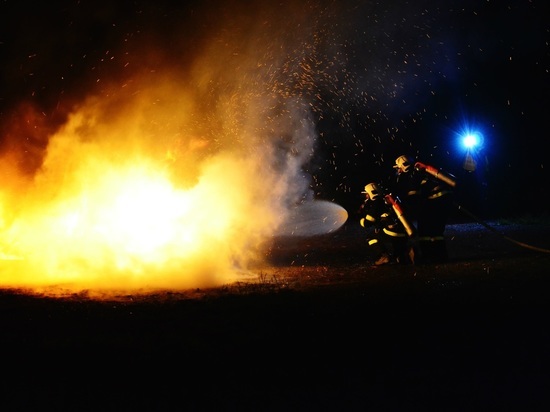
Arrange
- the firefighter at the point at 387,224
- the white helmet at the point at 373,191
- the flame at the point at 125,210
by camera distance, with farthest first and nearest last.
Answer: the white helmet at the point at 373,191
the firefighter at the point at 387,224
the flame at the point at 125,210

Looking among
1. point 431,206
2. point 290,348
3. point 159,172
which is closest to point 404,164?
point 431,206

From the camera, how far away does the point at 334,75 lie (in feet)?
44.0

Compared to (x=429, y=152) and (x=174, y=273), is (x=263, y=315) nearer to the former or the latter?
(x=174, y=273)

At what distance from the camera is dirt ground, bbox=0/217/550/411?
395cm

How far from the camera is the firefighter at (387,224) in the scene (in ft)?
33.6

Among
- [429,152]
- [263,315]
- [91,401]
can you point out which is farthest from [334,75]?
[429,152]

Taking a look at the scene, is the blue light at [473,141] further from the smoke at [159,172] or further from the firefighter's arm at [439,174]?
the firefighter's arm at [439,174]

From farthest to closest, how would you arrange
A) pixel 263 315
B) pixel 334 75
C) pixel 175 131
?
pixel 334 75
pixel 175 131
pixel 263 315

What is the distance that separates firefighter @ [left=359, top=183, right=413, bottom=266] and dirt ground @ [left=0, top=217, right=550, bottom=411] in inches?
75.0

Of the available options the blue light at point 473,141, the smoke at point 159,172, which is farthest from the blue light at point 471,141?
the smoke at point 159,172

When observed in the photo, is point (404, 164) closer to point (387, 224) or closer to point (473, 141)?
point (387, 224)

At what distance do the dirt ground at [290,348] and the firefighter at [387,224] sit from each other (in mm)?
1904

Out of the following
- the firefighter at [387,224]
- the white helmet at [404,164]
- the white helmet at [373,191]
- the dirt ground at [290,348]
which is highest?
the white helmet at [404,164]

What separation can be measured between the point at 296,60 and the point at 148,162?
4162 mm
